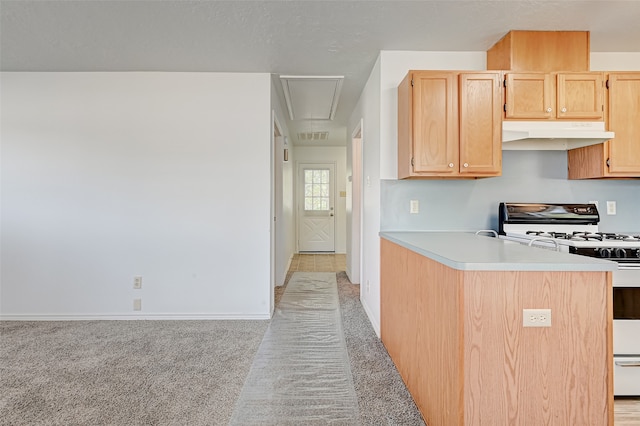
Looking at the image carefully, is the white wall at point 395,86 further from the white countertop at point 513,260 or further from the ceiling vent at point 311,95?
the white countertop at point 513,260

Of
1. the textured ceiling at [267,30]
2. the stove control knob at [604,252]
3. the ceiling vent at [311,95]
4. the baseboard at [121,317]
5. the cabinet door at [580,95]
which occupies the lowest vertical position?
the baseboard at [121,317]

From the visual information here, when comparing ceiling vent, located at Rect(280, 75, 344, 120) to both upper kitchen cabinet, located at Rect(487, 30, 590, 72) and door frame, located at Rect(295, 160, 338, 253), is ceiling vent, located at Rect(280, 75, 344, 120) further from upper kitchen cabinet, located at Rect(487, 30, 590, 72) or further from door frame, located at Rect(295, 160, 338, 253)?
door frame, located at Rect(295, 160, 338, 253)

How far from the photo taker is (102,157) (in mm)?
3334

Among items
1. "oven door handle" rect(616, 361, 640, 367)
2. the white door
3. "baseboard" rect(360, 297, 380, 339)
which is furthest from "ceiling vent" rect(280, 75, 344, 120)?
"oven door handle" rect(616, 361, 640, 367)

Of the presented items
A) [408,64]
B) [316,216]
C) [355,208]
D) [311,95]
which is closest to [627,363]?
[408,64]

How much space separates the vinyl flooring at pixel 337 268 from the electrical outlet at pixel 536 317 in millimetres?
1040

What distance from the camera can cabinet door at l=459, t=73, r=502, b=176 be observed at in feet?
8.20

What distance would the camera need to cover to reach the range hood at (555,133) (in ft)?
7.78

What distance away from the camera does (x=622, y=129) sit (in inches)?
98.3

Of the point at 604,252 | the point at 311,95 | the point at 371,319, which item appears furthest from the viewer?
the point at 311,95

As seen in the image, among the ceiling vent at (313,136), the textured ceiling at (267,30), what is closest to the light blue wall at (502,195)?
the textured ceiling at (267,30)

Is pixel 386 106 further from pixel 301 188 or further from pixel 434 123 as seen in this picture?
pixel 301 188

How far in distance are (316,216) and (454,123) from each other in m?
5.41

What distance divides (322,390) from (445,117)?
2.01 metres
